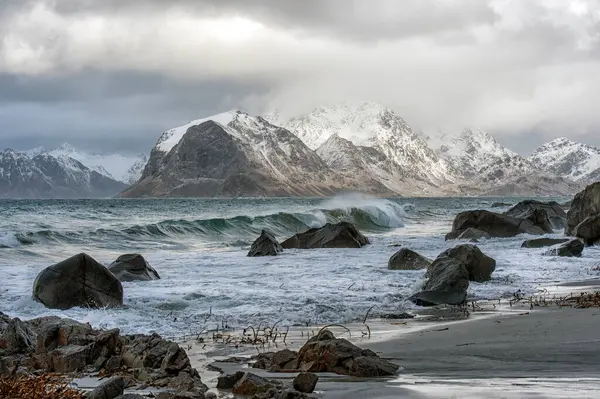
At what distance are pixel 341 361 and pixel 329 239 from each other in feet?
79.8

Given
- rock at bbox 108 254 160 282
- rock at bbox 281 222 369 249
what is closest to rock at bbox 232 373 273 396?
rock at bbox 108 254 160 282

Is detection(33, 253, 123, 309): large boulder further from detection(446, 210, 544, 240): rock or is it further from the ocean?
detection(446, 210, 544, 240): rock

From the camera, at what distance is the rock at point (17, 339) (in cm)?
903

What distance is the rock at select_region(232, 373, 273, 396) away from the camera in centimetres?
659

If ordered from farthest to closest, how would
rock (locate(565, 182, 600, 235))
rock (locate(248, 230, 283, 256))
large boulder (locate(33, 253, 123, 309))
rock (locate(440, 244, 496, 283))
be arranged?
rock (locate(565, 182, 600, 235)) < rock (locate(248, 230, 283, 256)) < rock (locate(440, 244, 496, 283)) < large boulder (locate(33, 253, 123, 309))

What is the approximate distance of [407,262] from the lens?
20.9 meters

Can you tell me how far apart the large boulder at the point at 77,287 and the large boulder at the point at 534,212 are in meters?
32.2

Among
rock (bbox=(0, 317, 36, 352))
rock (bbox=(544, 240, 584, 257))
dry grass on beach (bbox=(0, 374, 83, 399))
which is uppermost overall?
rock (bbox=(0, 317, 36, 352))

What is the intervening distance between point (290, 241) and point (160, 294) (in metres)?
17.6

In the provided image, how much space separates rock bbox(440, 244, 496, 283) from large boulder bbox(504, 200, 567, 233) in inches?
970

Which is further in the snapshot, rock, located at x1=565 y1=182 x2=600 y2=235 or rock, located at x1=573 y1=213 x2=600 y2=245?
rock, located at x1=565 y1=182 x2=600 y2=235

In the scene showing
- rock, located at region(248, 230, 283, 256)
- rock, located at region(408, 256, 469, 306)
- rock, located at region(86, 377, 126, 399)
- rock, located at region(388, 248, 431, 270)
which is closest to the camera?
rock, located at region(86, 377, 126, 399)

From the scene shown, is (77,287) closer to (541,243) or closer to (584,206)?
(541,243)

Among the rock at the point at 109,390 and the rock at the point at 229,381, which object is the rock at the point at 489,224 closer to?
the rock at the point at 229,381
